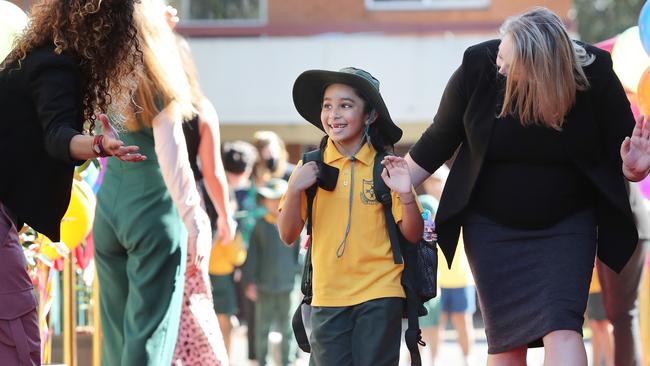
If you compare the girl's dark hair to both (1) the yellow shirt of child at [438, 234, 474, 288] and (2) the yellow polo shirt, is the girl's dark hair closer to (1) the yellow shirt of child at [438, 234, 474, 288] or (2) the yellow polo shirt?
(2) the yellow polo shirt

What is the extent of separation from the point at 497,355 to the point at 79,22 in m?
2.05

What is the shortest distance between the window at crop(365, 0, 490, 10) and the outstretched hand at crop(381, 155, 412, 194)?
702 inches

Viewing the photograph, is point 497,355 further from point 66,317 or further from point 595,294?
point 595,294

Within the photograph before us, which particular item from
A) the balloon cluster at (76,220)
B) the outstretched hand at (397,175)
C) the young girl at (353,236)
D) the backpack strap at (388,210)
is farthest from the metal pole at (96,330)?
the outstretched hand at (397,175)

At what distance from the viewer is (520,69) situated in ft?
15.5

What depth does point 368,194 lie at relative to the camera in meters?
5.27

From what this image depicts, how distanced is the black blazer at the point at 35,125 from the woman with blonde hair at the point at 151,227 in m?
1.91

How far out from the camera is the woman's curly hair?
4145 millimetres

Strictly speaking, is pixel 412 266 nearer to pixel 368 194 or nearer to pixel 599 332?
pixel 368 194

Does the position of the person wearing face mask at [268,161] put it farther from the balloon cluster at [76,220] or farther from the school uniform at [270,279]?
the balloon cluster at [76,220]

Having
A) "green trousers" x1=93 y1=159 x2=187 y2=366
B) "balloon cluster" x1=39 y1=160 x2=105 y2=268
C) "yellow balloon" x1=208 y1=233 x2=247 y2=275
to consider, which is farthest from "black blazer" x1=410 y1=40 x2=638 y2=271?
"yellow balloon" x1=208 y1=233 x2=247 y2=275

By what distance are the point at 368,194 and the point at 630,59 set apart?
2.55 m

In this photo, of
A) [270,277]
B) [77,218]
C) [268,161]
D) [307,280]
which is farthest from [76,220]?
[268,161]

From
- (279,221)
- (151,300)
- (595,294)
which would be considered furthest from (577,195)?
(595,294)
